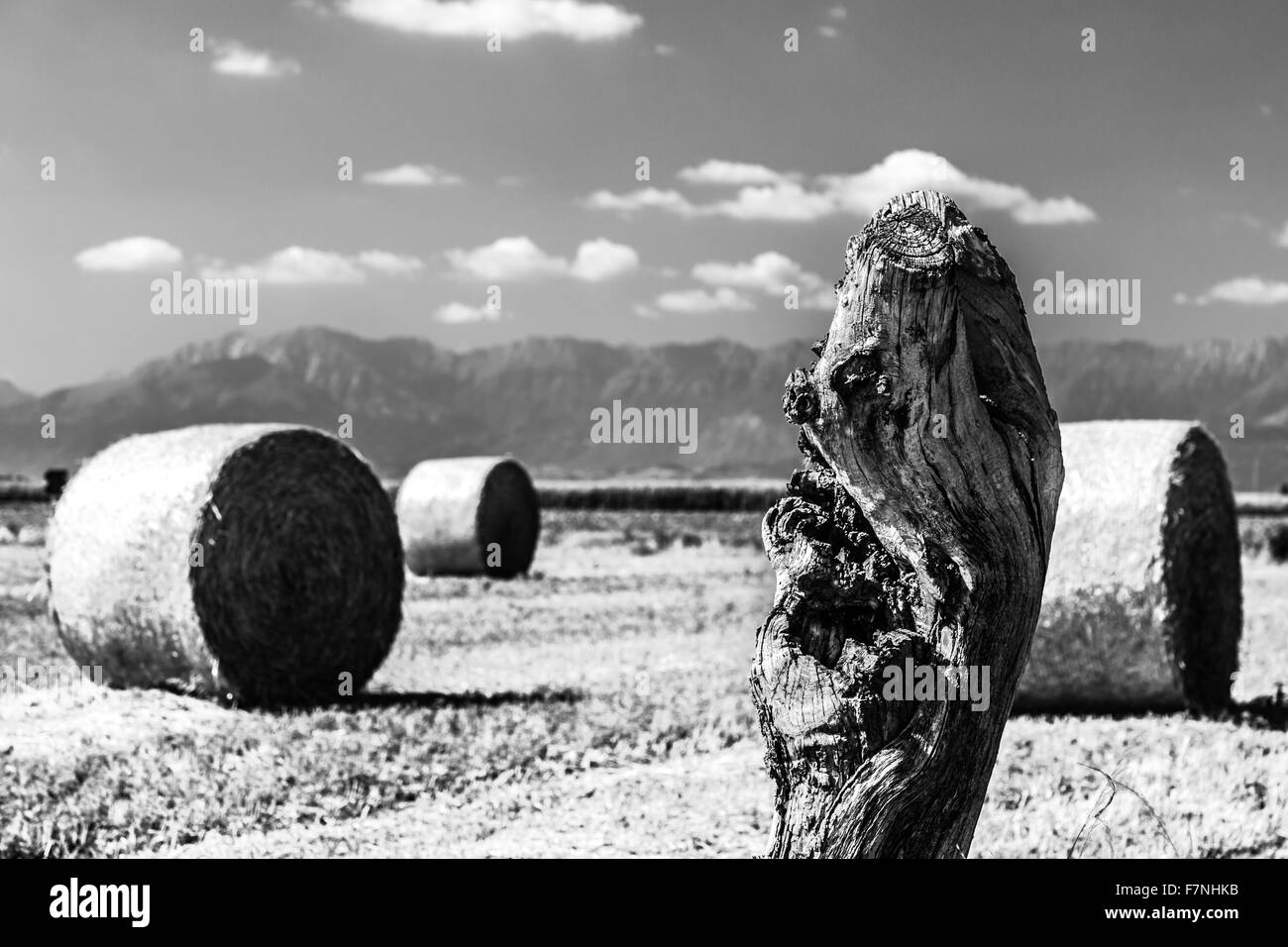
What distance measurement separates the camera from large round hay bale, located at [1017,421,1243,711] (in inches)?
A: 464

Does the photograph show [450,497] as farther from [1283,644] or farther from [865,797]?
[865,797]

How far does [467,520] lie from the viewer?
28.0 m

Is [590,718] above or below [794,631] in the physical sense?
below

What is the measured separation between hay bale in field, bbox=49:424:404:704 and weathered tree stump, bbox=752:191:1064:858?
7931 mm
